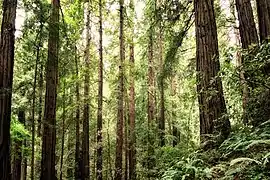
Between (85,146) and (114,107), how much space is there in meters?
5.46

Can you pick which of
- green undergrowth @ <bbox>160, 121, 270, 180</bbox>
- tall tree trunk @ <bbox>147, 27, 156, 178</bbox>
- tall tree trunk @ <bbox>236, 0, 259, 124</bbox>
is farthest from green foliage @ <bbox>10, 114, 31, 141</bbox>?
green undergrowth @ <bbox>160, 121, 270, 180</bbox>

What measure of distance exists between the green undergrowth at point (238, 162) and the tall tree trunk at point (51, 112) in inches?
239

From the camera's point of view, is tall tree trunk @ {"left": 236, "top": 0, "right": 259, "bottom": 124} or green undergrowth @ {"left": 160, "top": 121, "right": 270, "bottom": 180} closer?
green undergrowth @ {"left": 160, "top": 121, "right": 270, "bottom": 180}

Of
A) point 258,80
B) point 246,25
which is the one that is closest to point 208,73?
point 246,25

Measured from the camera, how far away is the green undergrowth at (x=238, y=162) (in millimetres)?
3811

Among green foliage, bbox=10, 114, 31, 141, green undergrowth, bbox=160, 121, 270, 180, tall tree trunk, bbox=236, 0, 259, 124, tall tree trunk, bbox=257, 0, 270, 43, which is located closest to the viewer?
green undergrowth, bbox=160, 121, 270, 180

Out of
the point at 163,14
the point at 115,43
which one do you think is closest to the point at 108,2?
the point at 115,43

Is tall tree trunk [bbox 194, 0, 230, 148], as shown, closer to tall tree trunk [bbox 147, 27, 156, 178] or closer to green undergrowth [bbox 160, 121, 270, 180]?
green undergrowth [bbox 160, 121, 270, 180]

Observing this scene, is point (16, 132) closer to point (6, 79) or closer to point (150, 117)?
point (6, 79)

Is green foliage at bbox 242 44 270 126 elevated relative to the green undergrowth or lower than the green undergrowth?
elevated

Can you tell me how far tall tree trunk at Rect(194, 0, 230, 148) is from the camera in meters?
6.50

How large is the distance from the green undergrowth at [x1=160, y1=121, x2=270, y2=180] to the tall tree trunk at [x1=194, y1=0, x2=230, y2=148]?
2.92 ft

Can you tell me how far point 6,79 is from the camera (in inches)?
332

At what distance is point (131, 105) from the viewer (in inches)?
779
